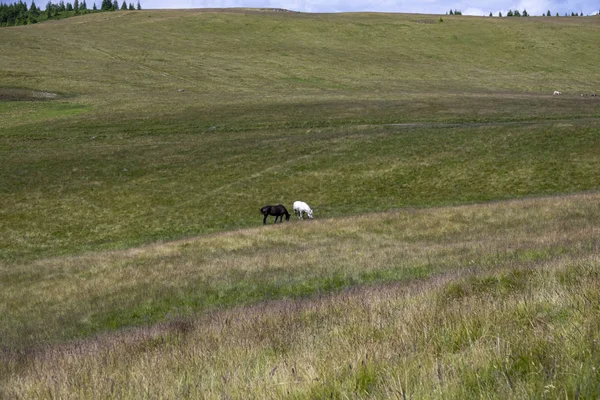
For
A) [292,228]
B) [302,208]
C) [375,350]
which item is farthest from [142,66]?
[375,350]

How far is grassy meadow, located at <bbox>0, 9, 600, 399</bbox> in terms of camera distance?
5301mm

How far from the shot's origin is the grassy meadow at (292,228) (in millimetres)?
5301

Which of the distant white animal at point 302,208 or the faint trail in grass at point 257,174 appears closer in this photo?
the distant white animal at point 302,208

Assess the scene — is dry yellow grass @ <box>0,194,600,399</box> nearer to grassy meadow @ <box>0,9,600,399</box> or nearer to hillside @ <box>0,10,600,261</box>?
grassy meadow @ <box>0,9,600,399</box>

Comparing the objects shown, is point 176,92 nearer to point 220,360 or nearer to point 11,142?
point 11,142

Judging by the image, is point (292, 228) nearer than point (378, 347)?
No

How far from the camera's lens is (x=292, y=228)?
27.2m

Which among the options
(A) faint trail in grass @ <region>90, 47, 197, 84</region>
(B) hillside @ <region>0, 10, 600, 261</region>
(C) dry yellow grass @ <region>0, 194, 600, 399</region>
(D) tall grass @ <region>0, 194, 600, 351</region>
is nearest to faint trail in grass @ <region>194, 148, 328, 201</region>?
(B) hillside @ <region>0, 10, 600, 261</region>

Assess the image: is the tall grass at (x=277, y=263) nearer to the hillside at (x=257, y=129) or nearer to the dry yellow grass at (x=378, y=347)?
the dry yellow grass at (x=378, y=347)

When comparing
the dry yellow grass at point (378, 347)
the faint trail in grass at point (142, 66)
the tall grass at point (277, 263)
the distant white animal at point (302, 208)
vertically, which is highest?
the faint trail in grass at point (142, 66)

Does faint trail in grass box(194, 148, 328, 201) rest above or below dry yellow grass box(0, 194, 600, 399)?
below

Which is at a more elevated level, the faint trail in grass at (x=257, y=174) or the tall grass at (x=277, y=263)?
the tall grass at (x=277, y=263)

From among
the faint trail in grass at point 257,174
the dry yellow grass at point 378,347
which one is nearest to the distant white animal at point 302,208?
the faint trail in grass at point 257,174

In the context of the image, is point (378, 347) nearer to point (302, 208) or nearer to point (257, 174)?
point (302, 208)
